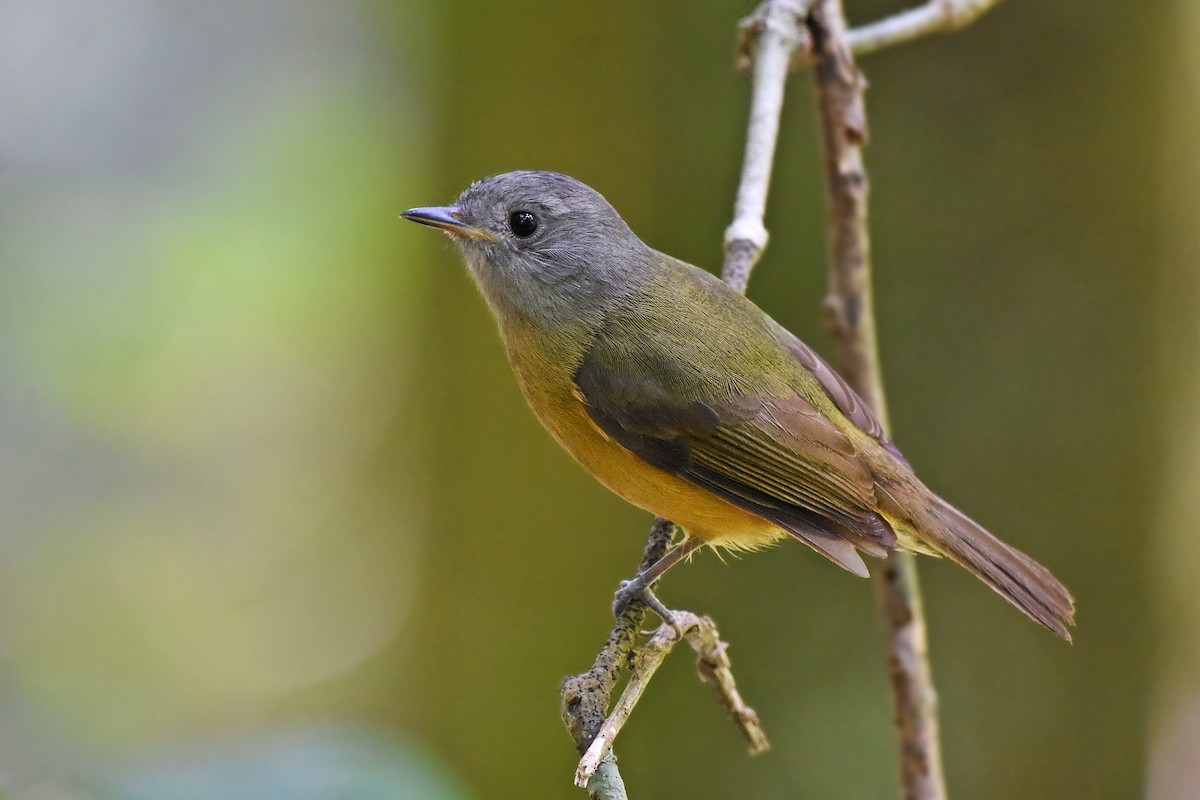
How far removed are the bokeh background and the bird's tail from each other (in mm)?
1263

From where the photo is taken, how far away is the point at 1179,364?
404 cm

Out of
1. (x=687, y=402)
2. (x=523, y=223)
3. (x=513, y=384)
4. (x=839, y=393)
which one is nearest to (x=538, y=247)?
(x=523, y=223)

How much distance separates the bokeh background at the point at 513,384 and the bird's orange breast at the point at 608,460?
858 mm

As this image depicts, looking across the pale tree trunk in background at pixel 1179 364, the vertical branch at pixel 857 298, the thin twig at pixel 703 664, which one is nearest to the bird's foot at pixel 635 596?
the thin twig at pixel 703 664

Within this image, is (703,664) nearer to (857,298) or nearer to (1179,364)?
(857,298)

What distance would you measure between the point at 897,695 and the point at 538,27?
124 inches

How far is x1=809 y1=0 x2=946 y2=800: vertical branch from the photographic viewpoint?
3150 millimetres

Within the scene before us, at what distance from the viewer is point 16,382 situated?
6672 mm

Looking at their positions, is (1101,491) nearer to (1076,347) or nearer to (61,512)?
(1076,347)

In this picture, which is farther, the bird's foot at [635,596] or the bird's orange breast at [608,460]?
the bird's orange breast at [608,460]

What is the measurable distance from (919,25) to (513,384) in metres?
2.35

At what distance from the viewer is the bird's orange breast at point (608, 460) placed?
2.85m

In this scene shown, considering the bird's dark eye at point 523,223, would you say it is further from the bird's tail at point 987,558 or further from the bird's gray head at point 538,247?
the bird's tail at point 987,558

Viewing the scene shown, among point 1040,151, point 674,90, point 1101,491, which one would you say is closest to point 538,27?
point 674,90
